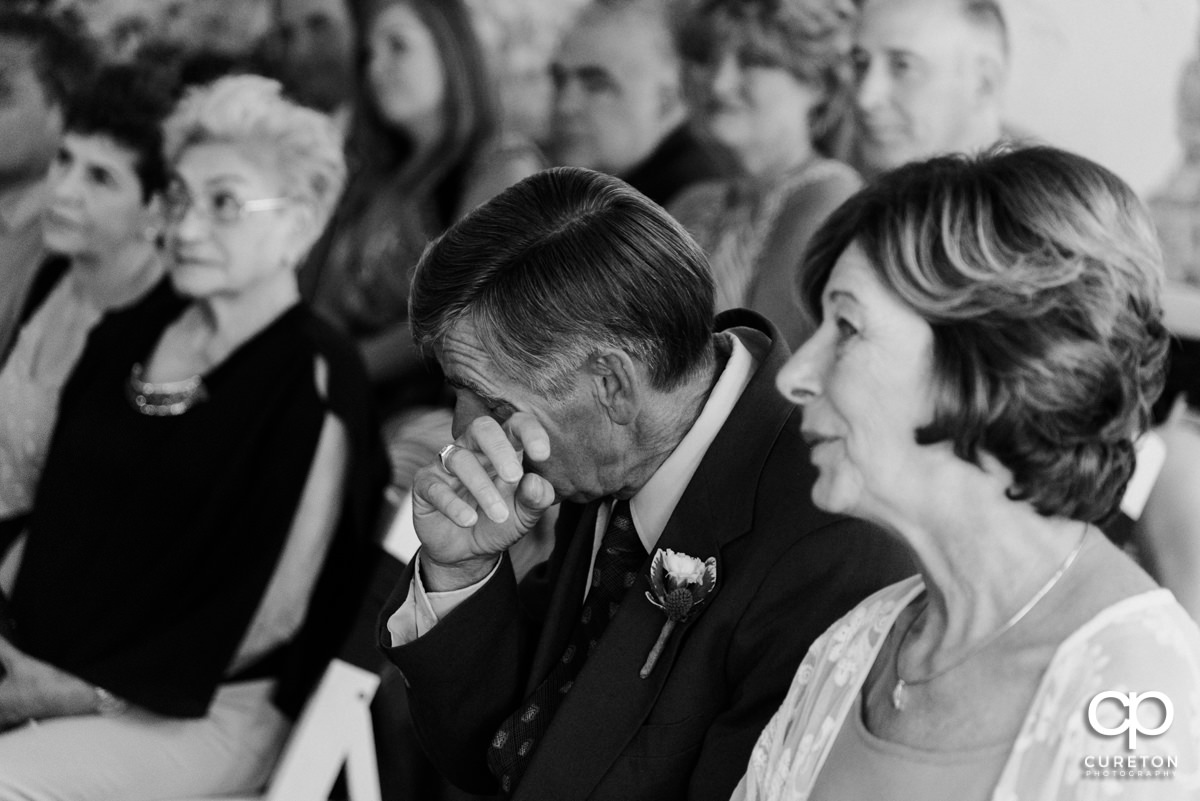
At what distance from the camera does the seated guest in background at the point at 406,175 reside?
407 centimetres

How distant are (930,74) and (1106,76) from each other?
544mm

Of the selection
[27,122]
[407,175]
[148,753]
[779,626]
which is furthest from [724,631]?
[407,175]

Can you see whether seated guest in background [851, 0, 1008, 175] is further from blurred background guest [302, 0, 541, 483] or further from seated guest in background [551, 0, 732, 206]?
blurred background guest [302, 0, 541, 483]

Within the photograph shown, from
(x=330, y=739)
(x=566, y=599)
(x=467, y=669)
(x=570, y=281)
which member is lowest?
(x=330, y=739)

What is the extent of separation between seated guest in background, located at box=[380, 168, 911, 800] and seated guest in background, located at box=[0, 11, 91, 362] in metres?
2.05

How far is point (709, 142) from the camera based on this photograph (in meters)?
3.64

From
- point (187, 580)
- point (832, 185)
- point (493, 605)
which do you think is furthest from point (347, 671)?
point (832, 185)

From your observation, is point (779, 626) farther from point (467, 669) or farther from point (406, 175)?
point (406, 175)

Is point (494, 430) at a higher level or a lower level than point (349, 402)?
higher

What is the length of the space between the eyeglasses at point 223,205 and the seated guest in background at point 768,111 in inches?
36.3

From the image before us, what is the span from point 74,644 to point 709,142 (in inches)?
79.6

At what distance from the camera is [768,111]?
3.04 metres

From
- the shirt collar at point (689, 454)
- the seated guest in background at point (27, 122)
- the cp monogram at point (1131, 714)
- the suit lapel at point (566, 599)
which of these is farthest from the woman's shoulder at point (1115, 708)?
the seated guest in background at point (27, 122)

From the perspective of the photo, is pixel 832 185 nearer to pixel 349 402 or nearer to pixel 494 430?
pixel 349 402
